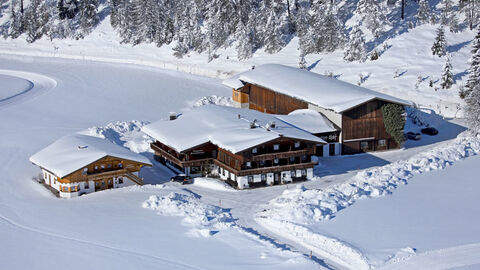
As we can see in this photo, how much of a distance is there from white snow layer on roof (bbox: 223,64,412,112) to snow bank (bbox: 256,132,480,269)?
7.28 meters

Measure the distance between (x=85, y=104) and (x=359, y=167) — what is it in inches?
1571

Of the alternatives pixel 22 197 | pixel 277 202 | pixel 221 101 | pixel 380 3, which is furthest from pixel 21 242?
pixel 380 3

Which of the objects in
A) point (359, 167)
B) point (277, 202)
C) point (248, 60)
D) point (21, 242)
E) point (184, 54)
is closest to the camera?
point (21, 242)

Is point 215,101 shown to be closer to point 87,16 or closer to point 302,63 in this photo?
point 302,63

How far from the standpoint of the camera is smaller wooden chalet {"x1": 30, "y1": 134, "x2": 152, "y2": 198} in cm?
5103

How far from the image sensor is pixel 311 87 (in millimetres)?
67938

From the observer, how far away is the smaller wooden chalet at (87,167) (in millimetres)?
51031

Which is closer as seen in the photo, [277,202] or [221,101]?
[277,202]

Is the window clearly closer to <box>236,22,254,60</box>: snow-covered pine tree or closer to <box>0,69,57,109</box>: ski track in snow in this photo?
<box>236,22,254,60</box>: snow-covered pine tree

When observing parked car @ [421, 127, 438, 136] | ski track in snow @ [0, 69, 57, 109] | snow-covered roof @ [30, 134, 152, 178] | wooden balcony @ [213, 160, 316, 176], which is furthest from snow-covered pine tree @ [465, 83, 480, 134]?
ski track in snow @ [0, 69, 57, 109]

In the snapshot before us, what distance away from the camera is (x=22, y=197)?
5088cm

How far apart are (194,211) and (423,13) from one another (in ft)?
207

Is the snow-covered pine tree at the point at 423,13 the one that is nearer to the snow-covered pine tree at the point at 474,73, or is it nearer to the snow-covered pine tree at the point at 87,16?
the snow-covered pine tree at the point at 474,73

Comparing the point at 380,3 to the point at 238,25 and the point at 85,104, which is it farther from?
the point at 85,104
